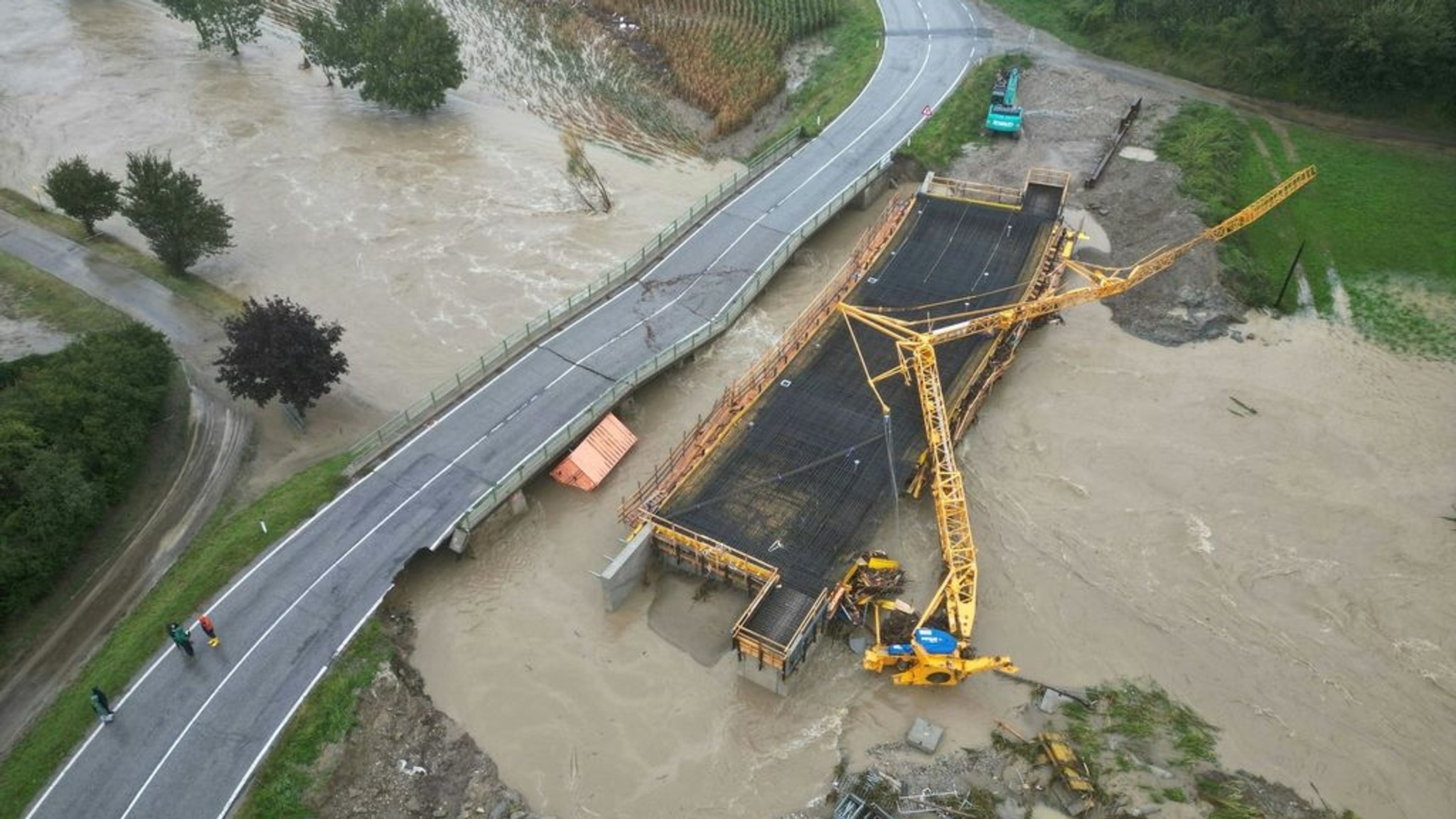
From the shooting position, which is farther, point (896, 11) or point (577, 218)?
point (896, 11)

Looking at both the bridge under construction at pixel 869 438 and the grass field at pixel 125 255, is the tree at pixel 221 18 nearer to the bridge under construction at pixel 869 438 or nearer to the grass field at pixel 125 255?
the grass field at pixel 125 255

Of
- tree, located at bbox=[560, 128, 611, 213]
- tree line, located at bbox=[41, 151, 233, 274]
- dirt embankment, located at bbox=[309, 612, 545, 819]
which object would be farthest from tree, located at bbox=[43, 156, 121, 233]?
dirt embankment, located at bbox=[309, 612, 545, 819]

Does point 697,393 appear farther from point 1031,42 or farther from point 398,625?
point 1031,42

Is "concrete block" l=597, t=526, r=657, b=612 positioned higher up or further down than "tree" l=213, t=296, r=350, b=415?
further down

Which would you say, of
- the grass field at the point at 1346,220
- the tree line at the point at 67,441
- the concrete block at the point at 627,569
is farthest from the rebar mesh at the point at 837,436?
the tree line at the point at 67,441

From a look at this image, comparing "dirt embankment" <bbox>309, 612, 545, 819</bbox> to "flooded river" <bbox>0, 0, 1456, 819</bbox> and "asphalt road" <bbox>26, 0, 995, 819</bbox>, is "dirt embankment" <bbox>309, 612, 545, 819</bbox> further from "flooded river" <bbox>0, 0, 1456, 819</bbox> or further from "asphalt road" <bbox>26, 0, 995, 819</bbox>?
"asphalt road" <bbox>26, 0, 995, 819</bbox>

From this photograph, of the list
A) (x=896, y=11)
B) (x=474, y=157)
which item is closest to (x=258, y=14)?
(x=474, y=157)
